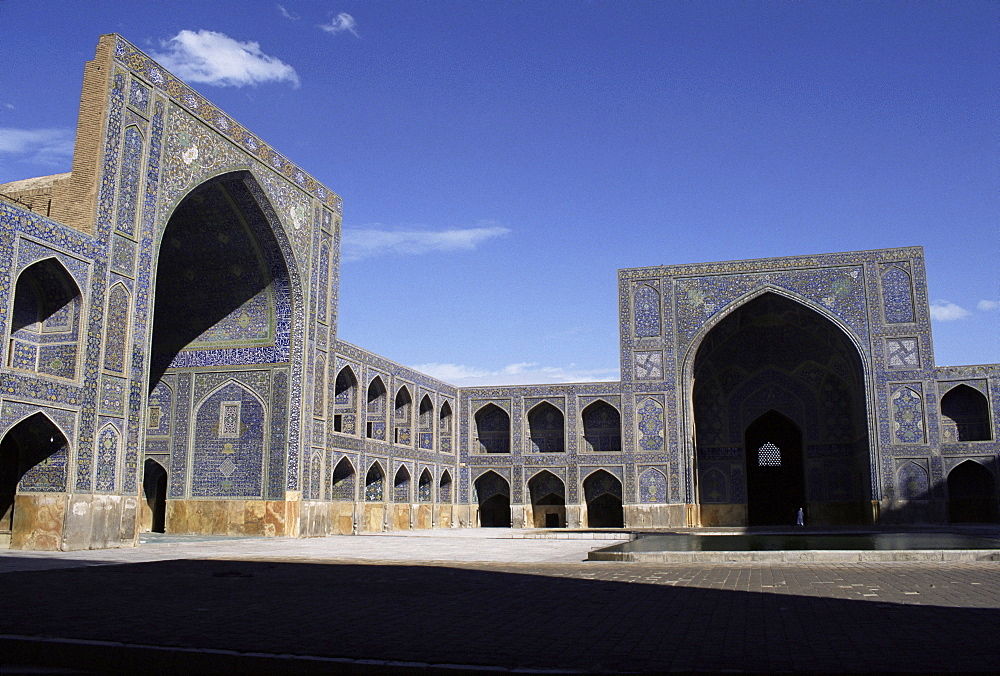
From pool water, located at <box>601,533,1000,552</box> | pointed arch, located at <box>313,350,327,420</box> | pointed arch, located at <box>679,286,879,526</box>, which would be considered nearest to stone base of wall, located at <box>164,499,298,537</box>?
pointed arch, located at <box>313,350,327,420</box>

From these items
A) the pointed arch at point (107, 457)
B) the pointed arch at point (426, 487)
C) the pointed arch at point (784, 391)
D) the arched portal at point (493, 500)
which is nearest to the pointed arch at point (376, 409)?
the pointed arch at point (426, 487)

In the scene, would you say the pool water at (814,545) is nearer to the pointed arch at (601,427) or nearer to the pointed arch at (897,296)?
the pointed arch at (897,296)

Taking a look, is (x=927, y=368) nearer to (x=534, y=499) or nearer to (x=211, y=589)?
(x=534, y=499)

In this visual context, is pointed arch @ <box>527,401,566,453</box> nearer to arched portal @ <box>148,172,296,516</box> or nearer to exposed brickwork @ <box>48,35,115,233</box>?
arched portal @ <box>148,172,296,516</box>

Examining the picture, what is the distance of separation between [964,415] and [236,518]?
63.9ft

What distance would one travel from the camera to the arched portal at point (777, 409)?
84.2ft

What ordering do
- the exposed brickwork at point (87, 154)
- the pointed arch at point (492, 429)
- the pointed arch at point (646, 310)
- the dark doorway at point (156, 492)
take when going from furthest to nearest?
the pointed arch at point (492, 429) → the pointed arch at point (646, 310) → the dark doorway at point (156, 492) → the exposed brickwork at point (87, 154)


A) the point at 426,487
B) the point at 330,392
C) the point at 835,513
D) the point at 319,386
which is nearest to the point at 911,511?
the point at 835,513

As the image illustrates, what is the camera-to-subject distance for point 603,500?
2730 cm

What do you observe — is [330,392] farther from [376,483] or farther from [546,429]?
[546,429]

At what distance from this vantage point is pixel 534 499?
2750 cm

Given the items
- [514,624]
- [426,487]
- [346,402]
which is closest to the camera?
[514,624]

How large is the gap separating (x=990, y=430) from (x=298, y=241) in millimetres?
18815

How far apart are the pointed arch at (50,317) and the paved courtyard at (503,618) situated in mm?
3996
